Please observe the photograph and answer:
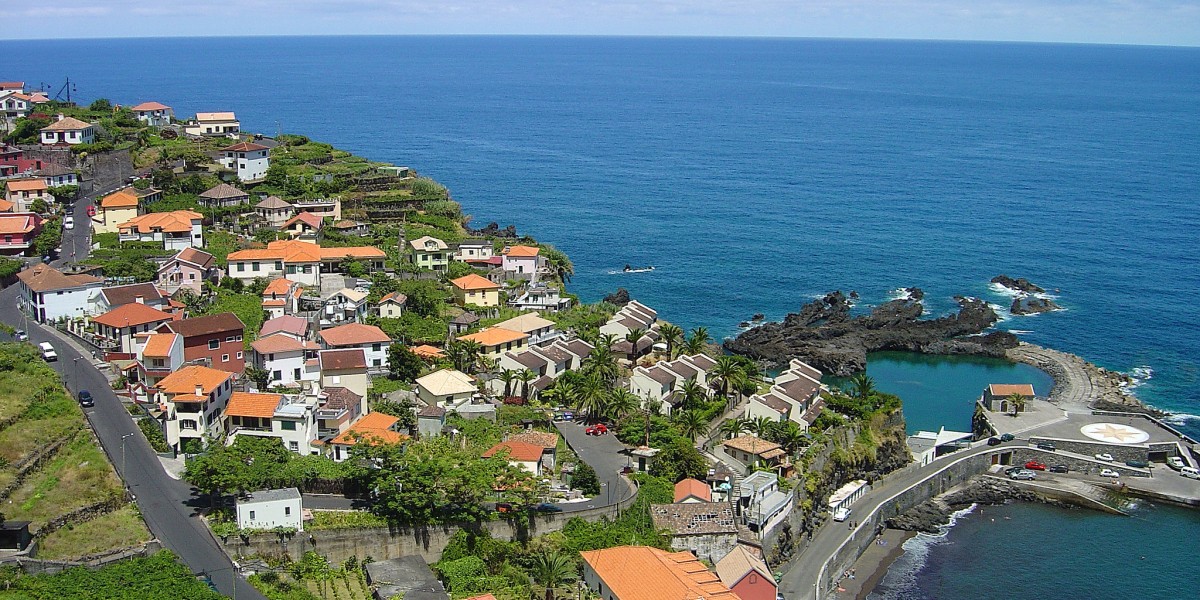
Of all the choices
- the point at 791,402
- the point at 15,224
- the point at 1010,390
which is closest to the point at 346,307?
the point at 15,224

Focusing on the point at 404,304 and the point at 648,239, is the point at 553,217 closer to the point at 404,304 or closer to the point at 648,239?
the point at 648,239

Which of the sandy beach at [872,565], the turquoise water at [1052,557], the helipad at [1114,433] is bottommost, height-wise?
the sandy beach at [872,565]

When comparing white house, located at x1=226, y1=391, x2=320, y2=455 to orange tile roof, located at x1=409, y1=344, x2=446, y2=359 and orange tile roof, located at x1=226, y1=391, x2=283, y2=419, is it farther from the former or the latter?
orange tile roof, located at x1=409, y1=344, x2=446, y2=359

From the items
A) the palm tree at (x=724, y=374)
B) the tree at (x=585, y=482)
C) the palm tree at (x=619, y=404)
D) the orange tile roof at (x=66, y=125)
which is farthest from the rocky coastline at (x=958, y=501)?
the orange tile roof at (x=66, y=125)

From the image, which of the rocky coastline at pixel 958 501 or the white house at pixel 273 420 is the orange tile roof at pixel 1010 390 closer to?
the rocky coastline at pixel 958 501

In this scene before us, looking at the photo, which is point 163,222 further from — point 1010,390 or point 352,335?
point 1010,390

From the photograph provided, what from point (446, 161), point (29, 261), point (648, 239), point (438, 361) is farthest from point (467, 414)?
point (446, 161)
